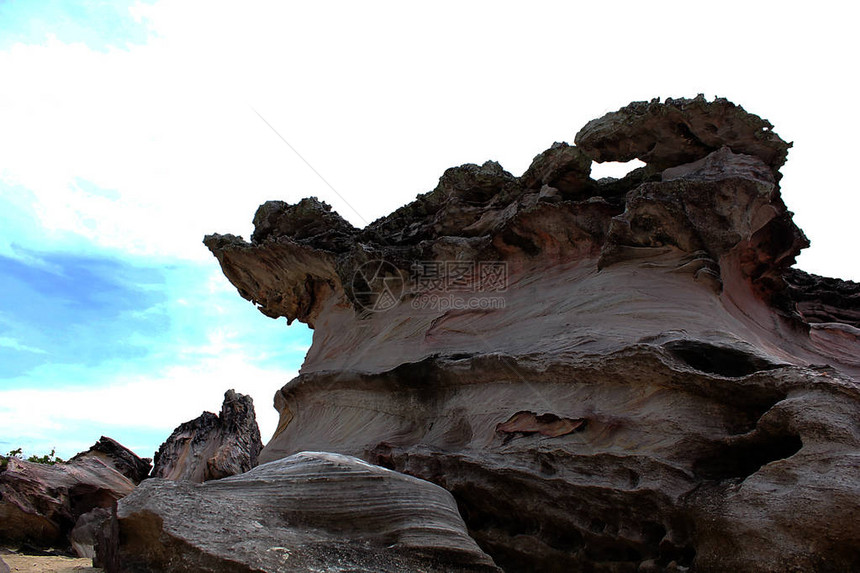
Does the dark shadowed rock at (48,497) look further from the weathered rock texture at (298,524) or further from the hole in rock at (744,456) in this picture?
the hole in rock at (744,456)

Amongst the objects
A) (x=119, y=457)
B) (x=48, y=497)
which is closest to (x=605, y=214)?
(x=48, y=497)

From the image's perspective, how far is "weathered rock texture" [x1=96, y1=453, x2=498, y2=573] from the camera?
353 cm

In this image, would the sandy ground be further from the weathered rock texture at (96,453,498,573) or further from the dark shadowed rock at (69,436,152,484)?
the dark shadowed rock at (69,436,152,484)

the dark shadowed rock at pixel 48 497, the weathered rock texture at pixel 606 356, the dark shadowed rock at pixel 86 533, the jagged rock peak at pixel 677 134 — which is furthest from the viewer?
the dark shadowed rock at pixel 48 497

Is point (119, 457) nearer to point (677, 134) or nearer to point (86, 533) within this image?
point (86, 533)

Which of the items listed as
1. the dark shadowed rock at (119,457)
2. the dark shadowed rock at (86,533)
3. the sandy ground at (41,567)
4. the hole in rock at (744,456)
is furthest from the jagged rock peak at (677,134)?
the dark shadowed rock at (119,457)

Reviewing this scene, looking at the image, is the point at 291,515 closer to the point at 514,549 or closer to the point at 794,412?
the point at 514,549

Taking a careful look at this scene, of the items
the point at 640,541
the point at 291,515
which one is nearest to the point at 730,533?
the point at 640,541

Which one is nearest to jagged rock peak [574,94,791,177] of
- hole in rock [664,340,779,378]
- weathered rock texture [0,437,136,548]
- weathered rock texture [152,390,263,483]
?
hole in rock [664,340,779,378]

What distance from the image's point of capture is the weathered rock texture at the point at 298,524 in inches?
139

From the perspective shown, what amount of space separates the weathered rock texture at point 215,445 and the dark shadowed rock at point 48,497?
37.2 inches

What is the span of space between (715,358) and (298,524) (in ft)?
11.8

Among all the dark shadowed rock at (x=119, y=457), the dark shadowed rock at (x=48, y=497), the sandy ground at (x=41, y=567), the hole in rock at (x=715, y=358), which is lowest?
the sandy ground at (x=41, y=567)

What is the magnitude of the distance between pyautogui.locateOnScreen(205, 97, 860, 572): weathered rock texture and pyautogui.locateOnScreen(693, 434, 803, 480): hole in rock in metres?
0.01
